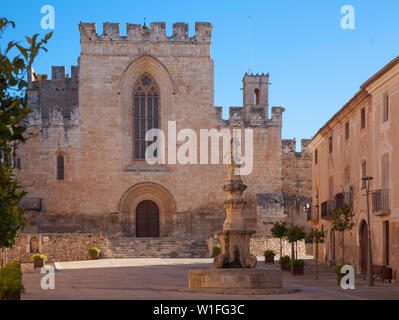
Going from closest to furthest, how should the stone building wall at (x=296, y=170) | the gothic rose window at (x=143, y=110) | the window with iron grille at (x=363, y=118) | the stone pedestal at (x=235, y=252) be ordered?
1. the stone pedestal at (x=235, y=252)
2. the window with iron grille at (x=363, y=118)
3. the gothic rose window at (x=143, y=110)
4. the stone building wall at (x=296, y=170)

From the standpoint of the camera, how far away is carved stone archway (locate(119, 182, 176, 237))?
132 feet

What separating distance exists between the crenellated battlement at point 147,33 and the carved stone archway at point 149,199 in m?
8.30

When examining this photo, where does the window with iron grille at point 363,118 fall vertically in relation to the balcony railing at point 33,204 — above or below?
above

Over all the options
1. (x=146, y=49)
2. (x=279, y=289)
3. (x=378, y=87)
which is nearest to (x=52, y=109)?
(x=146, y=49)

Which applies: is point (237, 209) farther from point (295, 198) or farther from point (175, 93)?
point (295, 198)

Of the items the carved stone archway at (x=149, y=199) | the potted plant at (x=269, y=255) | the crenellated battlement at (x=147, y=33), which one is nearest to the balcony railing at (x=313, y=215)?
the potted plant at (x=269, y=255)

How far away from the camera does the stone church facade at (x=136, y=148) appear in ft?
131

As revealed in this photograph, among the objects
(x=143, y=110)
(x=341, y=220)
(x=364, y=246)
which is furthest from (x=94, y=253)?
(x=364, y=246)

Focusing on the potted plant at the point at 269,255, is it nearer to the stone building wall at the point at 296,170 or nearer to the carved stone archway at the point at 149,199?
the carved stone archway at the point at 149,199

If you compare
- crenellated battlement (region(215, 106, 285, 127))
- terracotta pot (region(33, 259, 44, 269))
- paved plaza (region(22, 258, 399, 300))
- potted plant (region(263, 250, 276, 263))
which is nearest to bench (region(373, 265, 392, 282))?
paved plaza (region(22, 258, 399, 300))

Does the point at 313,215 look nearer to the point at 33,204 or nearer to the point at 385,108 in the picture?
the point at 385,108

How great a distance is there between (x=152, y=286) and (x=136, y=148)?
21.8 metres

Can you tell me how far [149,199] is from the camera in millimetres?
40875

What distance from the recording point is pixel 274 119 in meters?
41.4
